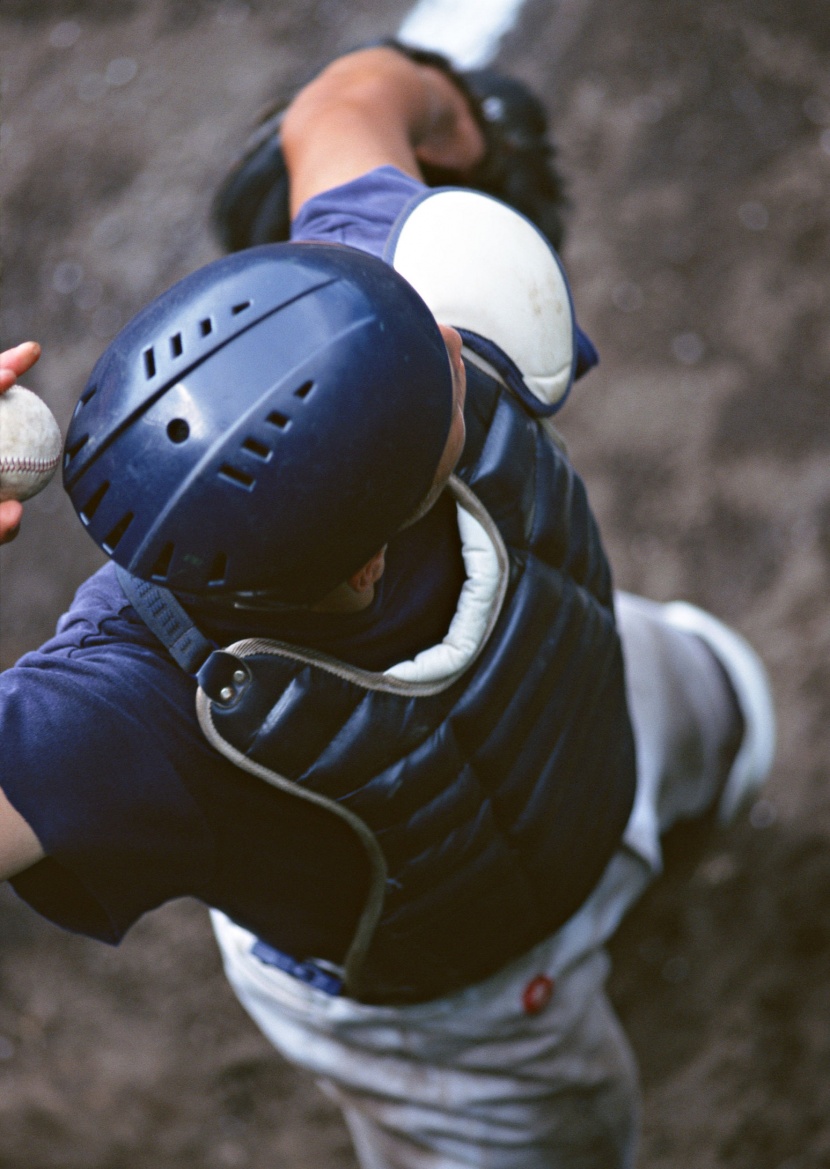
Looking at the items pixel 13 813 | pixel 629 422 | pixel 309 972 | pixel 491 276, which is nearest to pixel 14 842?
pixel 13 813

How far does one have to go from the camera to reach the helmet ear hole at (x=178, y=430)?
0.86 meters

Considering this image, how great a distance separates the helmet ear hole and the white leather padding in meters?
0.31

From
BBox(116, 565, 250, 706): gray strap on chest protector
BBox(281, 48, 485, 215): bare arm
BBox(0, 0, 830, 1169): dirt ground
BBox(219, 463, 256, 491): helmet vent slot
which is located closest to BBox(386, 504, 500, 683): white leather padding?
BBox(116, 565, 250, 706): gray strap on chest protector

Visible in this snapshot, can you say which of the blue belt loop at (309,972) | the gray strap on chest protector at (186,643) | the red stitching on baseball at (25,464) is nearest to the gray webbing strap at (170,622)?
the gray strap on chest protector at (186,643)

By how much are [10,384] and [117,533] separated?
134 mm

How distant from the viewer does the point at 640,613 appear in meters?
2.00

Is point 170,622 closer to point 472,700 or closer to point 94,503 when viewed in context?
point 94,503

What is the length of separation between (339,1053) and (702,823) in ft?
2.86

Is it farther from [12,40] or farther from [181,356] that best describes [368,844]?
[12,40]

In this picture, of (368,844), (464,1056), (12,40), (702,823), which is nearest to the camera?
(368,844)

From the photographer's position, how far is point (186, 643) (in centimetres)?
96

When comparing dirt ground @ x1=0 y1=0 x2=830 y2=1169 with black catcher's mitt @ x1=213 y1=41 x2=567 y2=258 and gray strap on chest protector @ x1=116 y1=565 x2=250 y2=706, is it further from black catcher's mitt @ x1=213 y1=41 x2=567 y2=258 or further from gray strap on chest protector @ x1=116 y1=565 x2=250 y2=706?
Result: gray strap on chest protector @ x1=116 y1=565 x2=250 y2=706

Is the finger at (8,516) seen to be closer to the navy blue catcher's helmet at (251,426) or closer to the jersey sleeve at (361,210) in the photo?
the navy blue catcher's helmet at (251,426)

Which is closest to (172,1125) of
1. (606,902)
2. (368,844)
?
(606,902)
